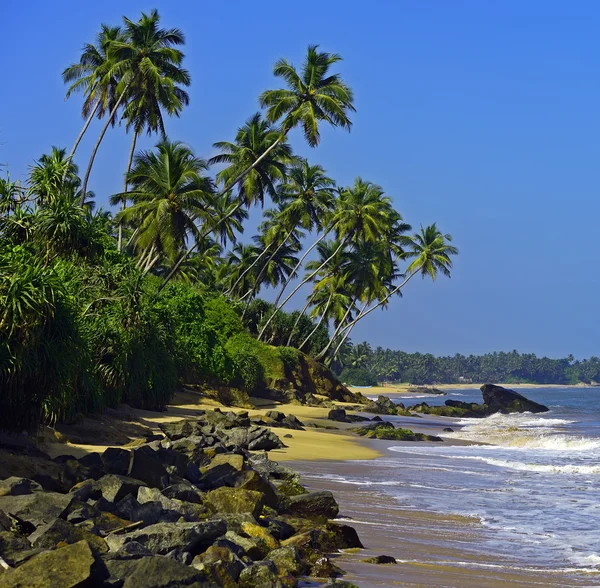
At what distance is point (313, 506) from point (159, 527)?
12.2ft

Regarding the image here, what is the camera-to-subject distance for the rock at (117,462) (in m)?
12.0

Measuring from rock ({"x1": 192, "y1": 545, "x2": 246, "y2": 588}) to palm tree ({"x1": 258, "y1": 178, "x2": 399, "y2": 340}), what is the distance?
52480mm

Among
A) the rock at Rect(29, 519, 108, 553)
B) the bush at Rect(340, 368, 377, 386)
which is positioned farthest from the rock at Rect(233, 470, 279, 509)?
the bush at Rect(340, 368, 377, 386)

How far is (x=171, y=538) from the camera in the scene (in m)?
8.09

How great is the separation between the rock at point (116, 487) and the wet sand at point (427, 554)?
9.26 feet

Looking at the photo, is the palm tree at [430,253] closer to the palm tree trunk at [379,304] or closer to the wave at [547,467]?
the palm tree trunk at [379,304]

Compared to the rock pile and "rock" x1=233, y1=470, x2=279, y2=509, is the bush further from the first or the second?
"rock" x1=233, y1=470, x2=279, y2=509

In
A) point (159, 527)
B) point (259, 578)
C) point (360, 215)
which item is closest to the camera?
point (259, 578)

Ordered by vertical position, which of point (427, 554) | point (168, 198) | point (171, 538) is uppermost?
point (168, 198)

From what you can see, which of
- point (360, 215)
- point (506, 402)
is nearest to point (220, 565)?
point (360, 215)

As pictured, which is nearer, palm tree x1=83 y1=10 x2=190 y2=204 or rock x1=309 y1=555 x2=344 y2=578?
rock x1=309 y1=555 x2=344 y2=578

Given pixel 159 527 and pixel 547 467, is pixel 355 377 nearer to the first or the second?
pixel 547 467

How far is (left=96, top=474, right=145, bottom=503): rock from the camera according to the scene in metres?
10.2

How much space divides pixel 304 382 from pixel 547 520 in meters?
45.6
